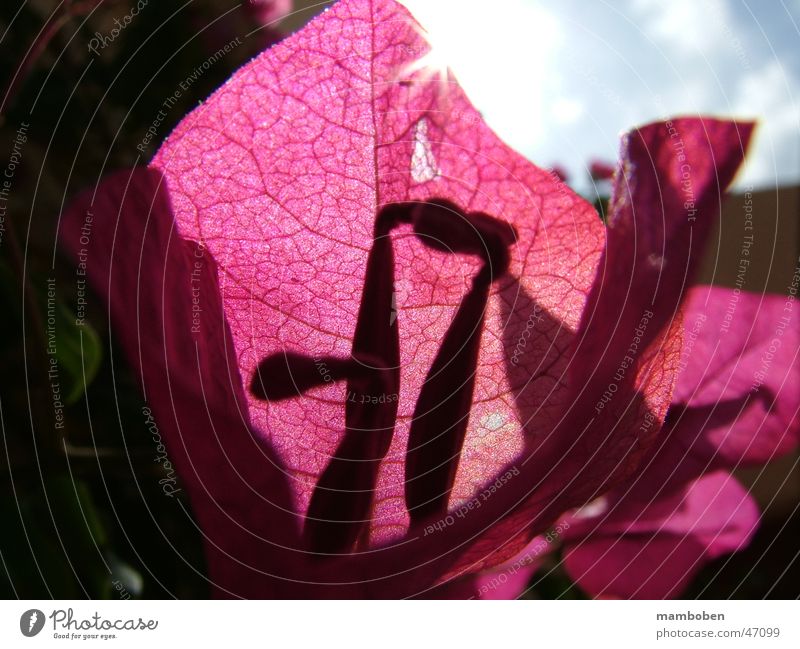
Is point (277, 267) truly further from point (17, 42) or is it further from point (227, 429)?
point (17, 42)

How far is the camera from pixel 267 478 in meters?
0.27

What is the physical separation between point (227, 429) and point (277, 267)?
6 cm

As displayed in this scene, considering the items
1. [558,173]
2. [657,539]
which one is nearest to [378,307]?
[558,173]

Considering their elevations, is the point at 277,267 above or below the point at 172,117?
below

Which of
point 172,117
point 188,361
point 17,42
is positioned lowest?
point 188,361

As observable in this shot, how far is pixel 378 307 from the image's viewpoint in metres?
0.27
